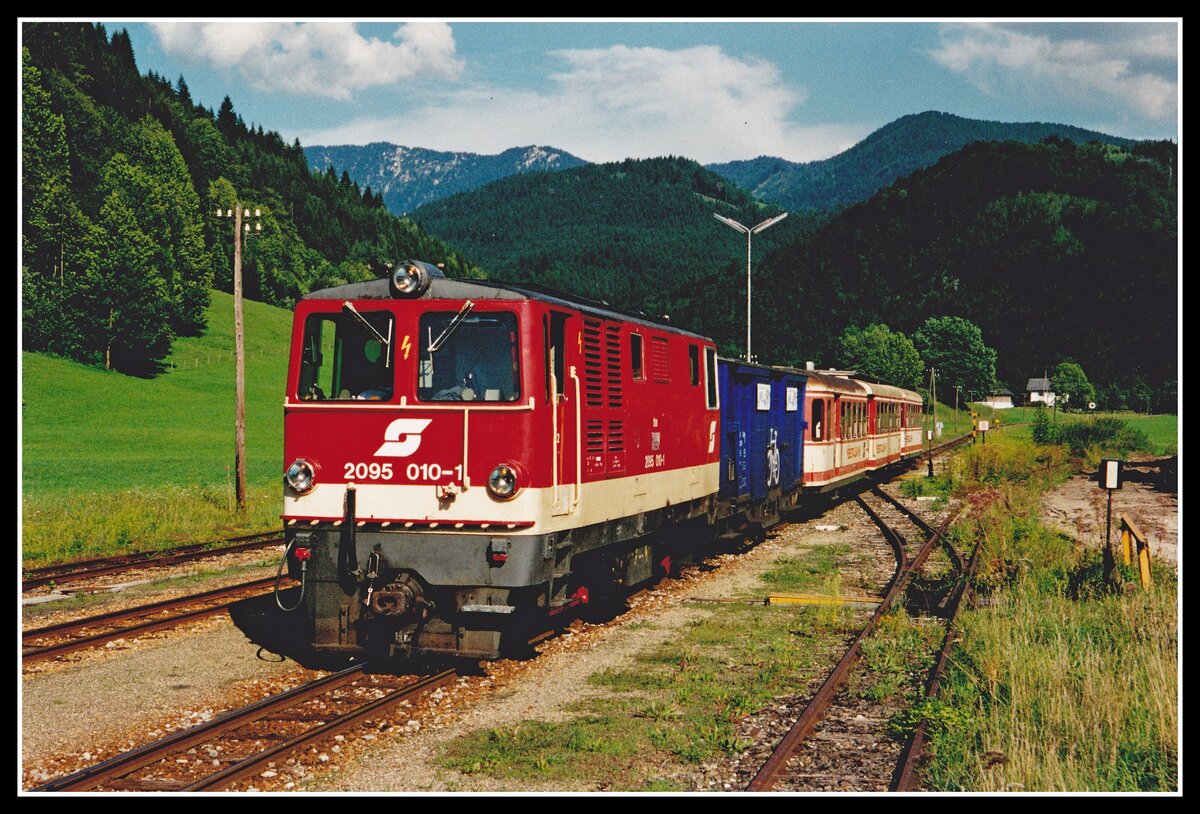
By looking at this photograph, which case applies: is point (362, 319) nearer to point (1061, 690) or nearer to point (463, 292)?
point (463, 292)

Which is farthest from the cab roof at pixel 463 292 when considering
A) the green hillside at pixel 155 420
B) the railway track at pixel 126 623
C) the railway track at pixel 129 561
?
the green hillside at pixel 155 420

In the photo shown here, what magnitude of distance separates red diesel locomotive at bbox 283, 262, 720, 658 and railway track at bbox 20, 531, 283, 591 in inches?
325

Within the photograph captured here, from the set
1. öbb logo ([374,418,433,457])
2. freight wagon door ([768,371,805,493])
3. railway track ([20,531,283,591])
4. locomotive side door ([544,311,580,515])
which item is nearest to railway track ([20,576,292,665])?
railway track ([20,531,283,591])

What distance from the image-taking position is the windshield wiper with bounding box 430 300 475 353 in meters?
10.1

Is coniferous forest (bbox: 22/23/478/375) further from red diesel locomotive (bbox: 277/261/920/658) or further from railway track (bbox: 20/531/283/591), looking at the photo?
railway track (bbox: 20/531/283/591)

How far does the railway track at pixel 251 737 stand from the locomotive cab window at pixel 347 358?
2.78 metres

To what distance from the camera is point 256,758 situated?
7.44m

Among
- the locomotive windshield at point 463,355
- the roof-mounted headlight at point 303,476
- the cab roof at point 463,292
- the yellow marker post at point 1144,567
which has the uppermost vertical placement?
the cab roof at point 463,292

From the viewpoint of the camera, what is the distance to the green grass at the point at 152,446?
22.5m

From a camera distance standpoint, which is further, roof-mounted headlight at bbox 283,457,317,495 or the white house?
the white house

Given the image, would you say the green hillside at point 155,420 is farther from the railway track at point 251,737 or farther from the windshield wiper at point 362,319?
the railway track at point 251,737

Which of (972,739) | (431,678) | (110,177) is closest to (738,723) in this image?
(972,739)

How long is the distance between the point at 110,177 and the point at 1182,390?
93.9 metres
